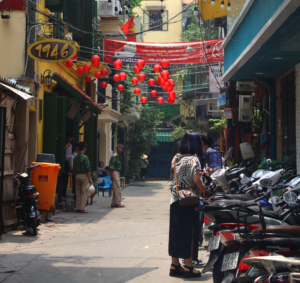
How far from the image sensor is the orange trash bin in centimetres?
841

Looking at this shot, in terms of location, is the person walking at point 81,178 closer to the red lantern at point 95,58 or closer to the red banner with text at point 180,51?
the red lantern at point 95,58

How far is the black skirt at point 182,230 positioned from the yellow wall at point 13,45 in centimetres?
619

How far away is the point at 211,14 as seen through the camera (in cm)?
1260

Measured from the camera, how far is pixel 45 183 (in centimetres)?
842

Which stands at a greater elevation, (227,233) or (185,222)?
(227,233)

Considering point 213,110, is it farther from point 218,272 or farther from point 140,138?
point 218,272

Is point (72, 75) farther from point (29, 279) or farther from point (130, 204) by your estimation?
point (29, 279)

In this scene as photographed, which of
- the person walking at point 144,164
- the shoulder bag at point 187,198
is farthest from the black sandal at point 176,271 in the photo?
the person walking at point 144,164

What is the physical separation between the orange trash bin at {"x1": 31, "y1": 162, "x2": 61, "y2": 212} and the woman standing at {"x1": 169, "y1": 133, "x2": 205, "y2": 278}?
3988 millimetres

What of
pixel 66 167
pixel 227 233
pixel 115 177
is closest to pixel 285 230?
pixel 227 233

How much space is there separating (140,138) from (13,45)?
63.0 ft

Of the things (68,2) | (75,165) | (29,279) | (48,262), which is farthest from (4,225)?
(68,2)

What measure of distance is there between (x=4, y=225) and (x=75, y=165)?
151 inches

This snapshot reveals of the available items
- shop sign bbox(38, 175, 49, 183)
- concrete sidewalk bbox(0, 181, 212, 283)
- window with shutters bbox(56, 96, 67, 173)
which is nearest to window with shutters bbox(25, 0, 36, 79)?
window with shutters bbox(56, 96, 67, 173)
